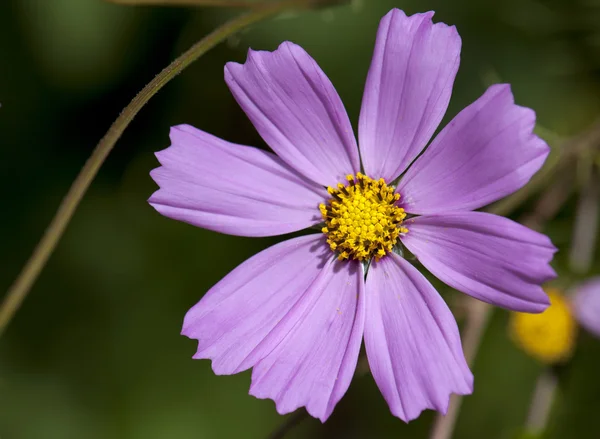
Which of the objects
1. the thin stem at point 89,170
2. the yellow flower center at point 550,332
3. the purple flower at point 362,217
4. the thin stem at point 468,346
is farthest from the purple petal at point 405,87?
the yellow flower center at point 550,332

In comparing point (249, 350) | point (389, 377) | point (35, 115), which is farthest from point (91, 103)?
point (389, 377)

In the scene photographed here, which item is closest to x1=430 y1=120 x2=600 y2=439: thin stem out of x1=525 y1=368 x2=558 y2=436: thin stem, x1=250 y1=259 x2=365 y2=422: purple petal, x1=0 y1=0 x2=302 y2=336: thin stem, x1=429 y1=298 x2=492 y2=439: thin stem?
x1=429 y1=298 x2=492 y2=439: thin stem

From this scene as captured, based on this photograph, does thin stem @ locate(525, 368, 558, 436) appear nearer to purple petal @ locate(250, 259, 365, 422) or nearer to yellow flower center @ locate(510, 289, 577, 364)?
yellow flower center @ locate(510, 289, 577, 364)

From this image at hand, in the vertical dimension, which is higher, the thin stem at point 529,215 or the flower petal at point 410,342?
the thin stem at point 529,215

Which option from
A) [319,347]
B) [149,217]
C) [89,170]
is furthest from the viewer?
[149,217]

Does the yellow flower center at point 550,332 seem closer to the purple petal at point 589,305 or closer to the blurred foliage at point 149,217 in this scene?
the purple petal at point 589,305

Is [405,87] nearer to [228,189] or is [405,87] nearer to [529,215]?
[228,189]

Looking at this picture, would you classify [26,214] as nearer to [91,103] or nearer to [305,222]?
[91,103]

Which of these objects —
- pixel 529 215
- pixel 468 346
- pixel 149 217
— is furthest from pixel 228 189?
pixel 149 217
